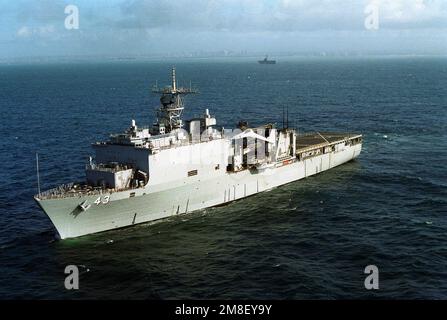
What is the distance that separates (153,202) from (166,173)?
2.77 m

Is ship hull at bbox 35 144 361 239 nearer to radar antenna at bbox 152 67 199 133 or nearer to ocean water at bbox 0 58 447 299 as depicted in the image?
ocean water at bbox 0 58 447 299

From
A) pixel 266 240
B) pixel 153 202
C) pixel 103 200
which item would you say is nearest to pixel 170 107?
pixel 153 202

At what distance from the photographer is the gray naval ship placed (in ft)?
133

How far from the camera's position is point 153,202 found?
43.5m

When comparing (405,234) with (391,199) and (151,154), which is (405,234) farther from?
(151,154)

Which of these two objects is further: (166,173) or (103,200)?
(166,173)

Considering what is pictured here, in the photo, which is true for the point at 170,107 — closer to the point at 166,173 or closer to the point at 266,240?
the point at 166,173

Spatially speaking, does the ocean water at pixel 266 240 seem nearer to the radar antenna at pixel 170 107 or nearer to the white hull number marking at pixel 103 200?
the white hull number marking at pixel 103 200

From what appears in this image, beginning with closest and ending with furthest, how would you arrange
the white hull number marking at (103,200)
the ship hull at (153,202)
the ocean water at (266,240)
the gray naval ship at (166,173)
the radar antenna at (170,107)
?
the ocean water at (266,240)
the ship hull at (153,202)
the white hull number marking at (103,200)
the gray naval ship at (166,173)
the radar antenna at (170,107)

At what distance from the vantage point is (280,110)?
11094 centimetres

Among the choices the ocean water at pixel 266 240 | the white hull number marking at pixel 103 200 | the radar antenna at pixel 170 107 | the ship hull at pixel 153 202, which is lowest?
the ocean water at pixel 266 240

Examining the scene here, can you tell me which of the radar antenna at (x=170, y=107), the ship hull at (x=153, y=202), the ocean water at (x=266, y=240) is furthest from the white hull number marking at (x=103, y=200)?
the radar antenna at (x=170, y=107)

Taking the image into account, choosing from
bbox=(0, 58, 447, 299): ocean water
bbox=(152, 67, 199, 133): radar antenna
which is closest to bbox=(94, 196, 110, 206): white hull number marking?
bbox=(0, 58, 447, 299): ocean water

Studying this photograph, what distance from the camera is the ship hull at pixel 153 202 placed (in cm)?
3978
